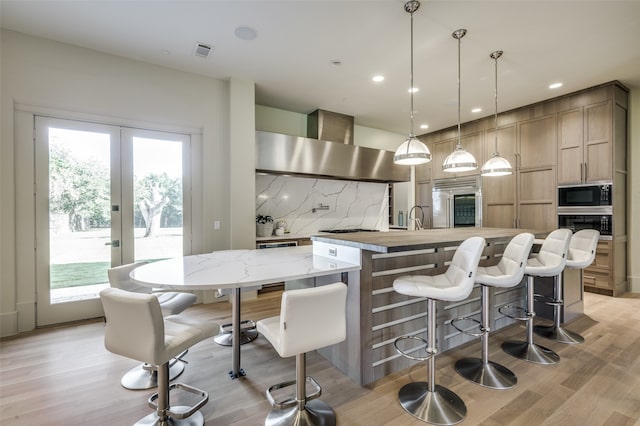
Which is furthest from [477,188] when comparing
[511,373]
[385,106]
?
[511,373]

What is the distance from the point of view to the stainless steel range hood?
4.22 m

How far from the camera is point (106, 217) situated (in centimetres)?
334

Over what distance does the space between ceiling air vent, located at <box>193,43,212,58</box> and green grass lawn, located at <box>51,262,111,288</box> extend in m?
2.67

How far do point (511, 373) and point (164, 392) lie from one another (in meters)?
2.40

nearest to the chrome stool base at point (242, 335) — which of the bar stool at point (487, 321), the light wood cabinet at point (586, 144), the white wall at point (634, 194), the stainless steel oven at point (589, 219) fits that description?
the bar stool at point (487, 321)

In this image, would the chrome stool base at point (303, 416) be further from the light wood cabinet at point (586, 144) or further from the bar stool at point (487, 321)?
the light wood cabinet at point (586, 144)

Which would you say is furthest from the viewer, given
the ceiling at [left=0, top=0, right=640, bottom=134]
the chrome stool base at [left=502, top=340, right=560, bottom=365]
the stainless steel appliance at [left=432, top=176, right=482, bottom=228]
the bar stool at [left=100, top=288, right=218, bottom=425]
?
the stainless steel appliance at [left=432, top=176, right=482, bottom=228]

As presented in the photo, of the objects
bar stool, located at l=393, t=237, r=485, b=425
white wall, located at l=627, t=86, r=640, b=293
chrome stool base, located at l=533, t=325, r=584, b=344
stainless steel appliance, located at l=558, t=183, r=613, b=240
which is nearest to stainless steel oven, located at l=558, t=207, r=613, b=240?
stainless steel appliance, located at l=558, t=183, r=613, b=240

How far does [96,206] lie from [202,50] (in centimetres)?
217

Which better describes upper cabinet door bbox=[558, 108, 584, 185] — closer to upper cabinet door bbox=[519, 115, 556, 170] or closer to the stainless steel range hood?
upper cabinet door bbox=[519, 115, 556, 170]

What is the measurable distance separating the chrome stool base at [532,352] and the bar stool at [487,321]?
35 centimetres

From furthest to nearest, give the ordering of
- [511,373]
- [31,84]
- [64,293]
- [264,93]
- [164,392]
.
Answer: [264,93] → [64,293] → [31,84] → [511,373] → [164,392]

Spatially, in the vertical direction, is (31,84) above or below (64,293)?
above

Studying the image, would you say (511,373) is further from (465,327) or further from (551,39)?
(551,39)
